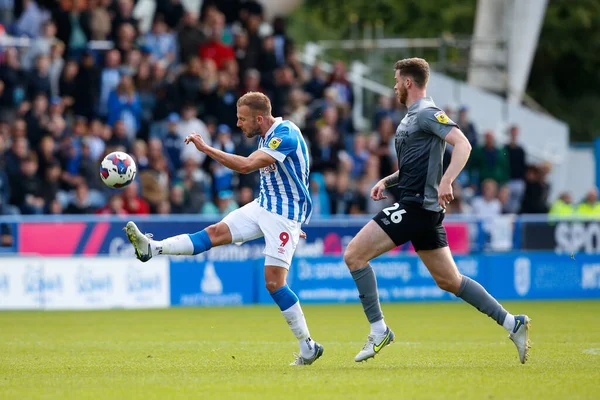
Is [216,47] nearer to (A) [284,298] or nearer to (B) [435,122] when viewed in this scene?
(A) [284,298]

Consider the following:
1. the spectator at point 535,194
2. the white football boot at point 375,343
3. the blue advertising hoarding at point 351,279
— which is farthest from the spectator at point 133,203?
the white football boot at point 375,343

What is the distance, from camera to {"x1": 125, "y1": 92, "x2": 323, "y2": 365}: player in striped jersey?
32.2ft

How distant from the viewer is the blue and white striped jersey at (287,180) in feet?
32.4

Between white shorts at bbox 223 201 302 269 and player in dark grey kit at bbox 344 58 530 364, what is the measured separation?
0.51m

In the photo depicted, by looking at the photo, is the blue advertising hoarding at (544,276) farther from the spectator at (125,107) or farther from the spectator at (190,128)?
the spectator at (125,107)

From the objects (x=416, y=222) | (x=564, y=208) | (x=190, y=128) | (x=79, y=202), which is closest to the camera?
(x=416, y=222)

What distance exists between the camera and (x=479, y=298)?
988cm

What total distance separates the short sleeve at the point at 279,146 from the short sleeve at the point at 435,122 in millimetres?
1092

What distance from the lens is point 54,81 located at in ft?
69.8

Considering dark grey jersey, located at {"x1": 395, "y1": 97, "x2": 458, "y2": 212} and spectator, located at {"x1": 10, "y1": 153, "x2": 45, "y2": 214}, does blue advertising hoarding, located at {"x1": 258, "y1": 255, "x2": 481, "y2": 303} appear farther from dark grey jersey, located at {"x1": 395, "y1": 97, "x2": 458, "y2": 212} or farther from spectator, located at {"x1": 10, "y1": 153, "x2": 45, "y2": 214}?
dark grey jersey, located at {"x1": 395, "y1": 97, "x2": 458, "y2": 212}

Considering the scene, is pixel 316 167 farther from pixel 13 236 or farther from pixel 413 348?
pixel 413 348

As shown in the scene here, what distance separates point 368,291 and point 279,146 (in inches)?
56.4

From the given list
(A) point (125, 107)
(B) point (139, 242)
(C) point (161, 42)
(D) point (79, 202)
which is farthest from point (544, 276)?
(B) point (139, 242)

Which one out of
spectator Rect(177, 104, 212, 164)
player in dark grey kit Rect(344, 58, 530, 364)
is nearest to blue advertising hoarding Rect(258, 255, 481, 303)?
spectator Rect(177, 104, 212, 164)
